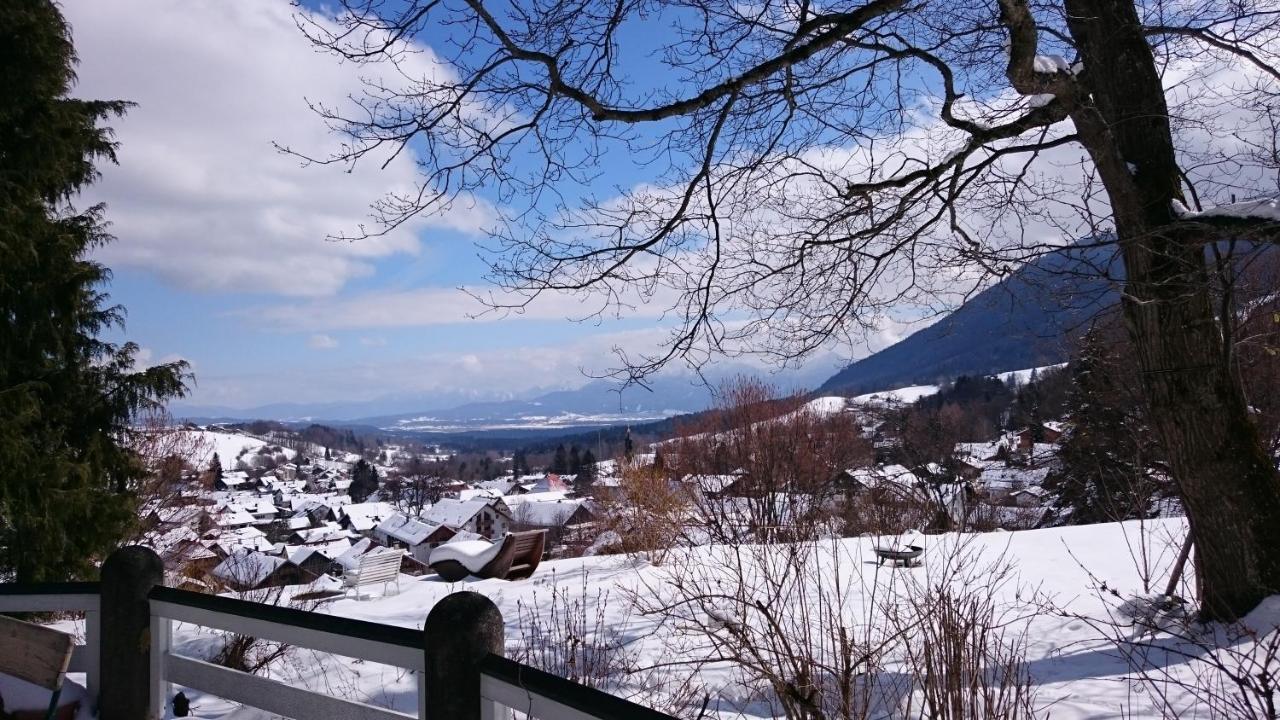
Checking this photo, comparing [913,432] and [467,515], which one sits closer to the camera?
[913,432]

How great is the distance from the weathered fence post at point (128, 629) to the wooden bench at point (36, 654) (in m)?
0.32

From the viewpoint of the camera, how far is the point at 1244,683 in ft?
7.54

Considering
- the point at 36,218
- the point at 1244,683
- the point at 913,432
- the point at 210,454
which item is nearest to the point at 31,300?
the point at 36,218

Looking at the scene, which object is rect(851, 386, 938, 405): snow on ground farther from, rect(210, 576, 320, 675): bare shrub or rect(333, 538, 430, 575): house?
rect(210, 576, 320, 675): bare shrub

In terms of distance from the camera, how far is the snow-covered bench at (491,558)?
13.8 metres

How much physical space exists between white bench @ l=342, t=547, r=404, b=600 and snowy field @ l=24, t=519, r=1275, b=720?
171cm

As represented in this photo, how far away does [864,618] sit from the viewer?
13.8ft

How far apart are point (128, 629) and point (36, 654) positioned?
0.42 metres

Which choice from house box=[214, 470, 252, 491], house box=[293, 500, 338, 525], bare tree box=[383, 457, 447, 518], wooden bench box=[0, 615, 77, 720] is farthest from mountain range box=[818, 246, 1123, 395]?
house box=[214, 470, 252, 491]

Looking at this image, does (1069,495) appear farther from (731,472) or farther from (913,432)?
(731,472)

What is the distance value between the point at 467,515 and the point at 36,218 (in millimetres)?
62382

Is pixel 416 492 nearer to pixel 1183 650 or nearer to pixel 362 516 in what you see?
pixel 362 516

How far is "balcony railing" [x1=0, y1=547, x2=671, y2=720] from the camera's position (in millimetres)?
2258

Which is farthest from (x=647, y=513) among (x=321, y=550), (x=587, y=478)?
(x=321, y=550)
